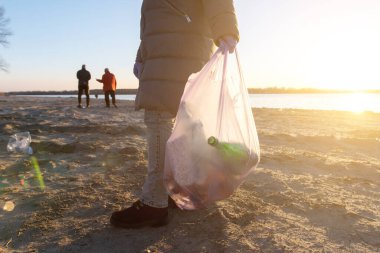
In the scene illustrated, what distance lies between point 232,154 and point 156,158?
0.50m

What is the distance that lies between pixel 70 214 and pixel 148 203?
533 mm

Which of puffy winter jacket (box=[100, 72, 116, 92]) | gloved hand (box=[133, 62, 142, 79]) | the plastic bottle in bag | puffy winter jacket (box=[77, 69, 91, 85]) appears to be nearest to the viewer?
gloved hand (box=[133, 62, 142, 79])

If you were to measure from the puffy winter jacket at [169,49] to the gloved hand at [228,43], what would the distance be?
0.07 meters

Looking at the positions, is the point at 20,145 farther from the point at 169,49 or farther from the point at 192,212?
the point at 169,49

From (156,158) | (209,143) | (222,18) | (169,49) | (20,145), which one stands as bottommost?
(20,145)

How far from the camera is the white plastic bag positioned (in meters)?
1.72

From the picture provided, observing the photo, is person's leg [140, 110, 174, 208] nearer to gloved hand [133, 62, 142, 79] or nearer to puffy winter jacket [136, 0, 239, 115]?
puffy winter jacket [136, 0, 239, 115]

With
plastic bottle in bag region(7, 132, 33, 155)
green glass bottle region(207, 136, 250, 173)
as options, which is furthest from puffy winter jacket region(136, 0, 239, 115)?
plastic bottle in bag region(7, 132, 33, 155)

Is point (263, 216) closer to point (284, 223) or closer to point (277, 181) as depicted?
point (284, 223)

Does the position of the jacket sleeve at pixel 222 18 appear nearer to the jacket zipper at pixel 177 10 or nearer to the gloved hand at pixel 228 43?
the gloved hand at pixel 228 43

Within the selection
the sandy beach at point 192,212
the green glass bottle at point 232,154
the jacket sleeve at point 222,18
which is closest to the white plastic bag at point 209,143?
the green glass bottle at point 232,154

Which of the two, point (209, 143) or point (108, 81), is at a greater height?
point (108, 81)

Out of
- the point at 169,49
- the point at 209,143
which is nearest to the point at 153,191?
the point at 209,143

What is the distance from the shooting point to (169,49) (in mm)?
1982
